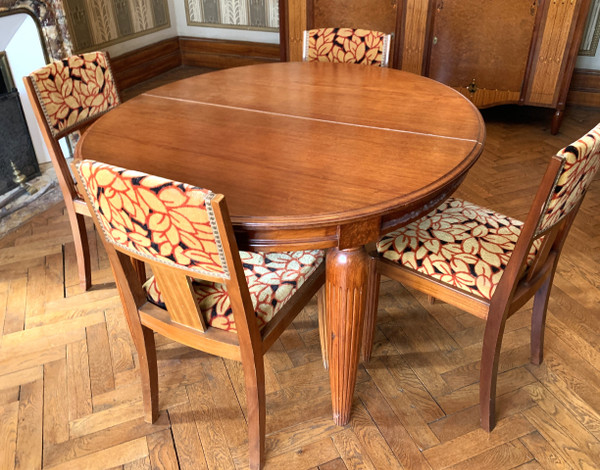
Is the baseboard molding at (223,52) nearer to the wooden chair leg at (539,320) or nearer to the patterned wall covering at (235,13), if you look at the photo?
the patterned wall covering at (235,13)

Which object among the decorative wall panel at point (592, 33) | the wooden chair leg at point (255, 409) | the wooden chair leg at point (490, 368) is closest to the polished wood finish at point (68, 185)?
the wooden chair leg at point (255, 409)

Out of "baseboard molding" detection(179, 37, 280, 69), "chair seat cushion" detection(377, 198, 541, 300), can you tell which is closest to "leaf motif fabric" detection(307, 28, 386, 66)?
"chair seat cushion" detection(377, 198, 541, 300)

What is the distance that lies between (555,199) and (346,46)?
1315mm

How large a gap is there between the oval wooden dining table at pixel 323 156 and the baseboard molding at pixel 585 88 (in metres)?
2.13

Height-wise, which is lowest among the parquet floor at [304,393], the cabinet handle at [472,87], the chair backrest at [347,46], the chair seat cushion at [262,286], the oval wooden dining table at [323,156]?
the parquet floor at [304,393]

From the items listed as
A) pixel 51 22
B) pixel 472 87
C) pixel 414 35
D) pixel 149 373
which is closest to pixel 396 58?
pixel 414 35

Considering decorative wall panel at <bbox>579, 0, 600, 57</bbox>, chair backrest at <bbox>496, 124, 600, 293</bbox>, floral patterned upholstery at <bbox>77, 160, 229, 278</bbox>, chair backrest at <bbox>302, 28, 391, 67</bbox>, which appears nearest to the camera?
floral patterned upholstery at <bbox>77, 160, 229, 278</bbox>

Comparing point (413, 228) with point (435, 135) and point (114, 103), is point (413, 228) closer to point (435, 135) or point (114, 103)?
point (435, 135)

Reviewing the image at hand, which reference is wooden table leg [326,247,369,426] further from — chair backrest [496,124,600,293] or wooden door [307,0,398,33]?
wooden door [307,0,398,33]

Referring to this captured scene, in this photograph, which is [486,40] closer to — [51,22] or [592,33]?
[592,33]

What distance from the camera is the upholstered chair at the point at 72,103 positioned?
1.59 meters

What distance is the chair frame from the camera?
5.17ft

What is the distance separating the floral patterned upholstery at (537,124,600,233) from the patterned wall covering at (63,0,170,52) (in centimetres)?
315

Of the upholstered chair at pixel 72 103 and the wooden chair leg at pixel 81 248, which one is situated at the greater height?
the upholstered chair at pixel 72 103
